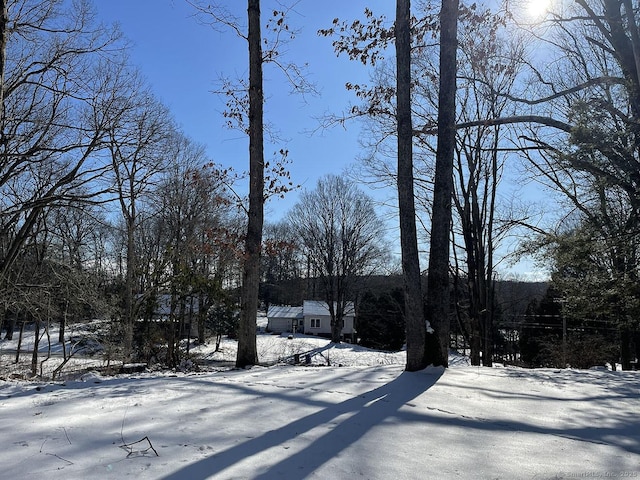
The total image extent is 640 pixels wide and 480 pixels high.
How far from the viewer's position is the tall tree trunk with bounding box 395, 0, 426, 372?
641 cm

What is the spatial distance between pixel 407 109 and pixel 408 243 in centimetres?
206

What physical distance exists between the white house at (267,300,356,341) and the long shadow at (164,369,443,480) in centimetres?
3954

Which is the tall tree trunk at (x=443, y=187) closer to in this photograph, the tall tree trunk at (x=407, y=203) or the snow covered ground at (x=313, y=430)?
the tall tree trunk at (x=407, y=203)

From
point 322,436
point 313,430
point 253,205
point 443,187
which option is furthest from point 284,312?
point 322,436

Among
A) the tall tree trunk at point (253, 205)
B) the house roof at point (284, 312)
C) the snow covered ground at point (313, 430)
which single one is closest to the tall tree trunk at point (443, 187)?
the snow covered ground at point (313, 430)

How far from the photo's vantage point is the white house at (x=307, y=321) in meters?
45.4

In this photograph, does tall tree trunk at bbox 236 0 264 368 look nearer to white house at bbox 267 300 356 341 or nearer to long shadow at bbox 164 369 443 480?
long shadow at bbox 164 369 443 480

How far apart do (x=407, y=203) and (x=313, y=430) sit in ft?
13.9

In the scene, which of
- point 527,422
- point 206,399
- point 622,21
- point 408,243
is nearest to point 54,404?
point 206,399

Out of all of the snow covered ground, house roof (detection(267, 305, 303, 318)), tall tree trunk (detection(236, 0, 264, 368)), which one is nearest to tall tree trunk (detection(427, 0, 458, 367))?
the snow covered ground

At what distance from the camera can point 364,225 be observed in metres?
33.0

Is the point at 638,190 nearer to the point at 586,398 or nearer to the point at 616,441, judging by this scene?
the point at 586,398

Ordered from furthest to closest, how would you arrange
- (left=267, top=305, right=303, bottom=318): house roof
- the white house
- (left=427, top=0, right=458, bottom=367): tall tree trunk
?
(left=267, top=305, right=303, bottom=318): house roof
the white house
(left=427, top=0, right=458, bottom=367): tall tree trunk

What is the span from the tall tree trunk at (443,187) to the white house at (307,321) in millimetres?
37342
